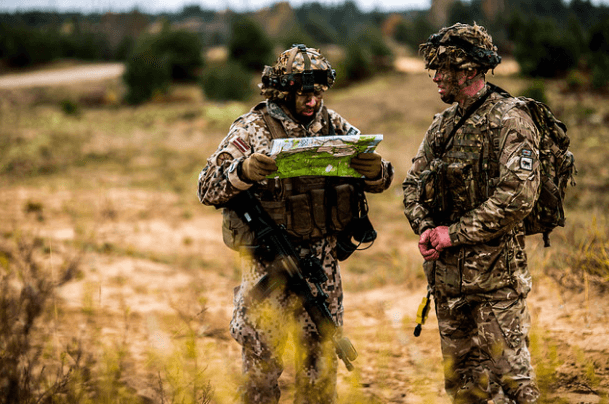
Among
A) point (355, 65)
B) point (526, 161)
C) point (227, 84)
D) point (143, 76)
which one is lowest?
point (526, 161)

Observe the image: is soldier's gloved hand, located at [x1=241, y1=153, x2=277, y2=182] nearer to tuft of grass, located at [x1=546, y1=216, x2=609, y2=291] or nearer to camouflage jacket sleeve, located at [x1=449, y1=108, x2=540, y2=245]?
camouflage jacket sleeve, located at [x1=449, y1=108, x2=540, y2=245]

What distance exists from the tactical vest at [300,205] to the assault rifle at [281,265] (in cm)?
4

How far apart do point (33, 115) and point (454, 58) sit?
2038 cm

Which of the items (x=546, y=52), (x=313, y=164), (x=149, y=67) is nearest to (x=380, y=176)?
(x=313, y=164)

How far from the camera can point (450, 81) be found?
2521 mm

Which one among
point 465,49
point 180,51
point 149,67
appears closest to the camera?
point 465,49

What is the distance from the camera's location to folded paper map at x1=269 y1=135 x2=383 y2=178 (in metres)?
2.36

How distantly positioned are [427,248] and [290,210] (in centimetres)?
73

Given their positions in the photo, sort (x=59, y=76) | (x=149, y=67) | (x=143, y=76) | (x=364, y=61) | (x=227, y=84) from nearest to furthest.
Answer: (x=227, y=84) < (x=143, y=76) < (x=149, y=67) < (x=364, y=61) < (x=59, y=76)

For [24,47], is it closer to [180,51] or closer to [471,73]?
[180,51]

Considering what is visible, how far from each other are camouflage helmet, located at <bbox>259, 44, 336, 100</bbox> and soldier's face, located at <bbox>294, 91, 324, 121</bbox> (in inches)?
1.1

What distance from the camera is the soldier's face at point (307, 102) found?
2.63 metres

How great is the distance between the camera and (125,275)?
246 inches

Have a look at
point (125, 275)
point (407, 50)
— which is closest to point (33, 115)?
point (125, 275)
